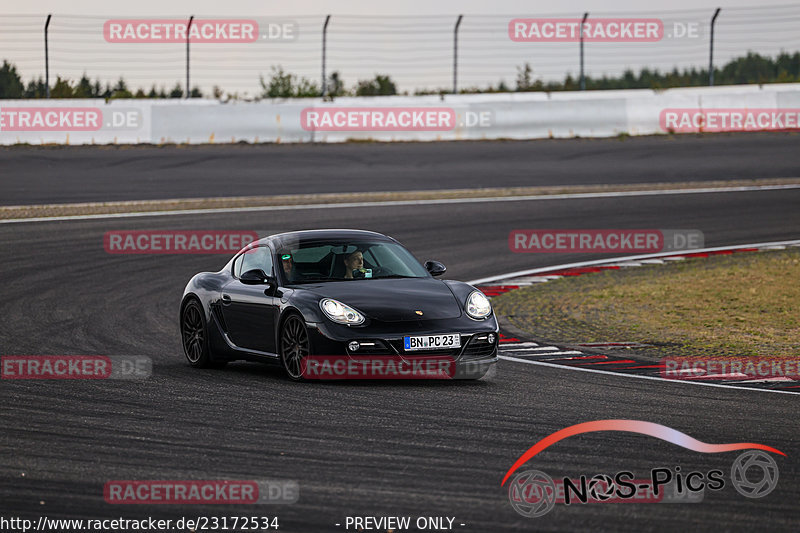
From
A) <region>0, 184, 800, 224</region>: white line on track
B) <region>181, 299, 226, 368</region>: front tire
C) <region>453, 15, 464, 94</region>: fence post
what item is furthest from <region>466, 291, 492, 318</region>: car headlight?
<region>453, 15, 464, 94</region>: fence post

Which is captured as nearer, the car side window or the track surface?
the car side window

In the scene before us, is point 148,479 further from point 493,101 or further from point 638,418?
point 493,101

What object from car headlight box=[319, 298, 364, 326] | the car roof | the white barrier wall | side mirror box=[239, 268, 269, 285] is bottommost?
car headlight box=[319, 298, 364, 326]

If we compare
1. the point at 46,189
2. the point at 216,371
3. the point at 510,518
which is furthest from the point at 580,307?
the point at 46,189

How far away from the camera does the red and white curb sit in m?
9.96

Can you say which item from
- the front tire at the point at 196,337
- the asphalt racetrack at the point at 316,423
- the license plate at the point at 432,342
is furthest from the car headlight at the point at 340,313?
the front tire at the point at 196,337

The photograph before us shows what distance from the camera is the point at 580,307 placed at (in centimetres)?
1505

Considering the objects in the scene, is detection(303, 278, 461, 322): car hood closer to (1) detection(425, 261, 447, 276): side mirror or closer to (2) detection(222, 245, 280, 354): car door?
(1) detection(425, 261, 447, 276): side mirror

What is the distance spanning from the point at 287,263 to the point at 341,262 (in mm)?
463

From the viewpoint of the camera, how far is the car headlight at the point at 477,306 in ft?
32.3

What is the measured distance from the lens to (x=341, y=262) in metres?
10.5

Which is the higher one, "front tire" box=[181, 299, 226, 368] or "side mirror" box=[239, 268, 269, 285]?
"side mirror" box=[239, 268, 269, 285]

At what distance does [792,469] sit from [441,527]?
2153mm

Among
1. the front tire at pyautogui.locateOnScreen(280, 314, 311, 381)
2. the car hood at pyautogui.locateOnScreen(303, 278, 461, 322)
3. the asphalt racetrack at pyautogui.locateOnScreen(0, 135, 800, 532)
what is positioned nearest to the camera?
the asphalt racetrack at pyautogui.locateOnScreen(0, 135, 800, 532)
